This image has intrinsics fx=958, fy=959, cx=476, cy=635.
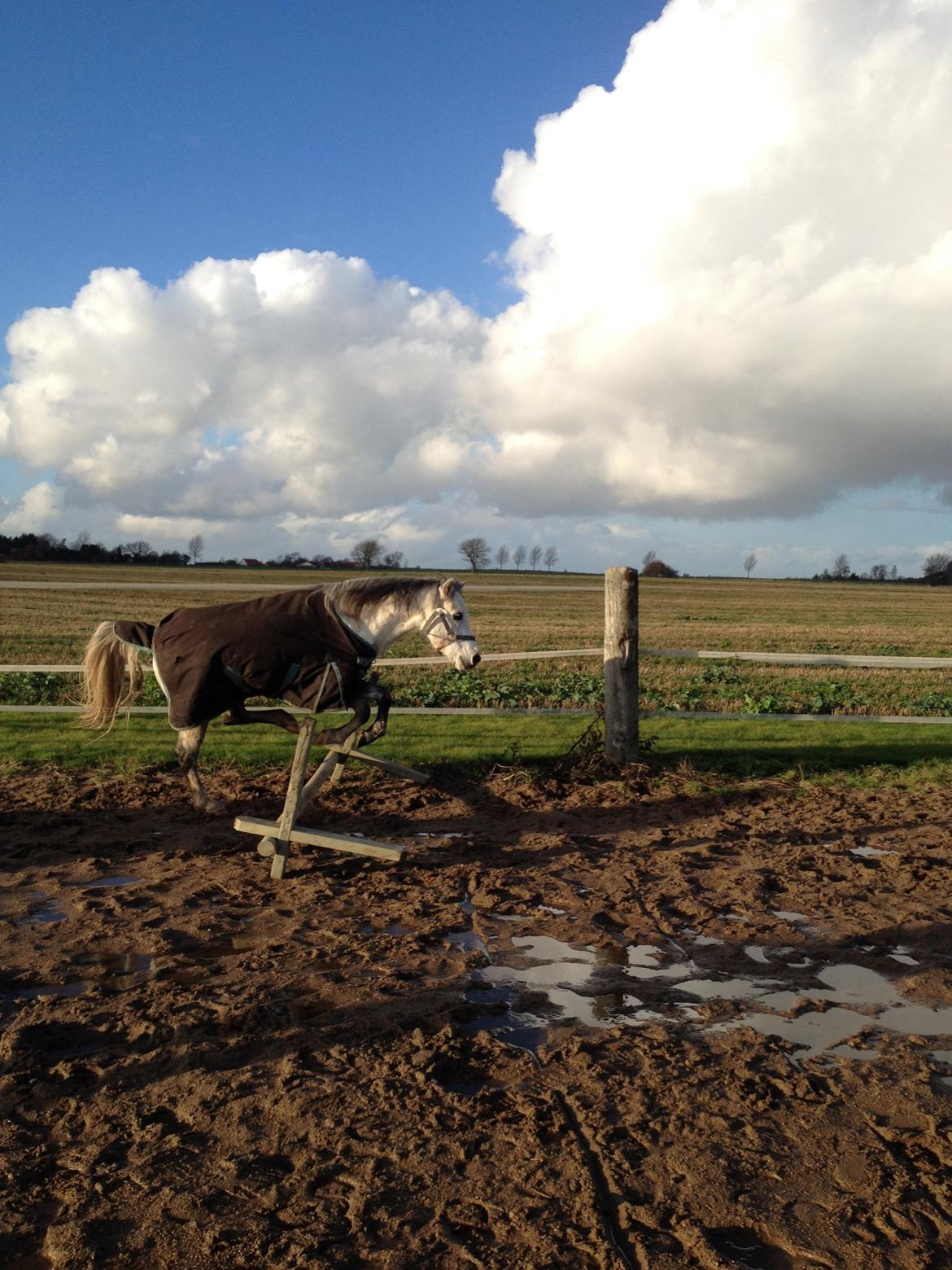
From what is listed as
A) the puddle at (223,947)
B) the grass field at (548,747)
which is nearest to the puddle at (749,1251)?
the puddle at (223,947)

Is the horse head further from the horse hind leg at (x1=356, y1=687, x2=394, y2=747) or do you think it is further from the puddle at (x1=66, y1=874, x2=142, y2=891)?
the puddle at (x1=66, y1=874, x2=142, y2=891)

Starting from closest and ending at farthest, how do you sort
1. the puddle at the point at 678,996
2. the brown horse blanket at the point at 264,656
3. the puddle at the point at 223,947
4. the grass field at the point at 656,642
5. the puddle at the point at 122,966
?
1. the puddle at the point at 678,996
2. the puddle at the point at 122,966
3. the puddle at the point at 223,947
4. the brown horse blanket at the point at 264,656
5. the grass field at the point at 656,642

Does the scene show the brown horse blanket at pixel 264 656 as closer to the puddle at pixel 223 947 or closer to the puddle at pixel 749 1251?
the puddle at pixel 223 947

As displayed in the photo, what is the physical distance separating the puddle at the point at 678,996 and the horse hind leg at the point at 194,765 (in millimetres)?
3018

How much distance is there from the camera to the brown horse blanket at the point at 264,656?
645 cm

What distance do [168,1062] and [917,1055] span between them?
284 centimetres

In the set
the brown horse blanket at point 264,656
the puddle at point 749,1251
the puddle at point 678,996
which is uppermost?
the brown horse blanket at point 264,656

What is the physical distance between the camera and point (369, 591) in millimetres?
6871

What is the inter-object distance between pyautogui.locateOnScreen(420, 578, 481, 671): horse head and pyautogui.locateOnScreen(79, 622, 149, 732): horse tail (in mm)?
2324

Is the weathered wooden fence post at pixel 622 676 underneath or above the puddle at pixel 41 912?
above

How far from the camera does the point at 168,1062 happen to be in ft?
11.6

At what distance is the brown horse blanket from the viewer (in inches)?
254

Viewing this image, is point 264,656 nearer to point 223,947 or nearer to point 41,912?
point 41,912

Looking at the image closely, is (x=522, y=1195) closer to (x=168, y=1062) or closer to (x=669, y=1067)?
(x=669, y=1067)
